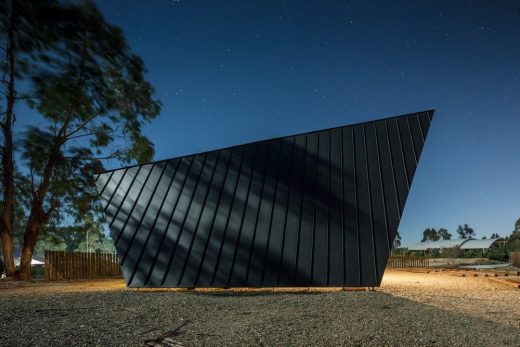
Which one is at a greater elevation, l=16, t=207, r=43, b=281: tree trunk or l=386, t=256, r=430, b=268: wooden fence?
l=16, t=207, r=43, b=281: tree trunk

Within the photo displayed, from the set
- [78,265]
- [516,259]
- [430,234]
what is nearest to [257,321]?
[78,265]

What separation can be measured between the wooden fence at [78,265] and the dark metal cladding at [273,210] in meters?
6.87

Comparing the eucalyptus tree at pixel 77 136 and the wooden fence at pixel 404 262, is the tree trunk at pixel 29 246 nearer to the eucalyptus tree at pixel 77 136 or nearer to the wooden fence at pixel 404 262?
the eucalyptus tree at pixel 77 136

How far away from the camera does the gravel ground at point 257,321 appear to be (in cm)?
430

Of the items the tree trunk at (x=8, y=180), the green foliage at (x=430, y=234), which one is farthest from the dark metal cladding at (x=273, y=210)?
the green foliage at (x=430, y=234)

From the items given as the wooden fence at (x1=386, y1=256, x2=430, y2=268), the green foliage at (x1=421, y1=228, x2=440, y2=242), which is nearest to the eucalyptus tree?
the wooden fence at (x1=386, y1=256, x2=430, y2=268)

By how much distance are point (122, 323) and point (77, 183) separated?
1521cm

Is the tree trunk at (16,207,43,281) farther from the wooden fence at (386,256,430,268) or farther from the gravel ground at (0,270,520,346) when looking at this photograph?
the wooden fence at (386,256,430,268)

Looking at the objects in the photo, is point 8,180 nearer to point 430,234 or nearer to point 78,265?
point 78,265

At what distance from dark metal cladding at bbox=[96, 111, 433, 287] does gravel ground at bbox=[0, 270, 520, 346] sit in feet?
3.63

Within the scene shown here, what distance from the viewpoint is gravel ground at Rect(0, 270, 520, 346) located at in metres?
4.30

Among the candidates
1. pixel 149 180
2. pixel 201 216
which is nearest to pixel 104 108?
pixel 149 180

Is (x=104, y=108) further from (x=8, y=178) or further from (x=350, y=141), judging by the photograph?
(x=350, y=141)

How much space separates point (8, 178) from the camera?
16.5 m
